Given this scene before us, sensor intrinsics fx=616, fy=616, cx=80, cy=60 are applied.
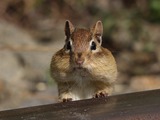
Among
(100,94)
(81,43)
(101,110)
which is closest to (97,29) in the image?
(81,43)

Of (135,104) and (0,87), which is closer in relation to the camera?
(135,104)

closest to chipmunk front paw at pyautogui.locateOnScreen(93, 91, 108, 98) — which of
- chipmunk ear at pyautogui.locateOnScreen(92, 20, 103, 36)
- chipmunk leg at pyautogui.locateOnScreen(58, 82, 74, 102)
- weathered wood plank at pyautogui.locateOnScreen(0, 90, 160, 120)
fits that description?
chipmunk leg at pyautogui.locateOnScreen(58, 82, 74, 102)

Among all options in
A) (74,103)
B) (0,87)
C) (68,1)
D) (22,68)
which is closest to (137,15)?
(68,1)

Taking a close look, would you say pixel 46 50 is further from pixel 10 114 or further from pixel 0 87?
pixel 10 114

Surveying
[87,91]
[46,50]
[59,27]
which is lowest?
[87,91]

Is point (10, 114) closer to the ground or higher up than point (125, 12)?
closer to the ground

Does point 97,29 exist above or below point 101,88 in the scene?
above

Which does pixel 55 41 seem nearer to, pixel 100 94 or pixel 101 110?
pixel 100 94
